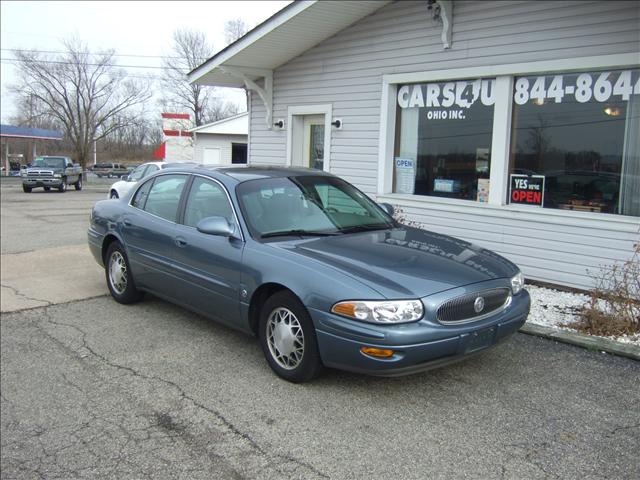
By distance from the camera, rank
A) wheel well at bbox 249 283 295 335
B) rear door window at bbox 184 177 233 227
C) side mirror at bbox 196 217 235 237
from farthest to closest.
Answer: rear door window at bbox 184 177 233 227 → side mirror at bbox 196 217 235 237 → wheel well at bbox 249 283 295 335

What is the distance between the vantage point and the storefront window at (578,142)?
651cm

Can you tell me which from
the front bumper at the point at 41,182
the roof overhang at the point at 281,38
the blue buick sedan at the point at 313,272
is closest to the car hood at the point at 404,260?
the blue buick sedan at the point at 313,272

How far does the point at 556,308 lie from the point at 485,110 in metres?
2.92

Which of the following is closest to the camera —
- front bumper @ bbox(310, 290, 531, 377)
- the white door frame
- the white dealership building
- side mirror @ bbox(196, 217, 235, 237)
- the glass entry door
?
front bumper @ bbox(310, 290, 531, 377)

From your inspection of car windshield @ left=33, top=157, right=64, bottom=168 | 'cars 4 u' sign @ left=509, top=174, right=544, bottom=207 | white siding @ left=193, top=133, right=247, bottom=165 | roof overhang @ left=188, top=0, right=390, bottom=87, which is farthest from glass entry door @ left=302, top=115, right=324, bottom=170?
car windshield @ left=33, top=157, right=64, bottom=168

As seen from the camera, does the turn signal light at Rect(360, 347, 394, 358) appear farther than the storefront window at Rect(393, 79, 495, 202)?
No

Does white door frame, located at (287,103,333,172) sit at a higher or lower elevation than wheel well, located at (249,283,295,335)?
higher

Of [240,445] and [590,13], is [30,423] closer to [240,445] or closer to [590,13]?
[240,445]

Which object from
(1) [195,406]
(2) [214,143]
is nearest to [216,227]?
(1) [195,406]

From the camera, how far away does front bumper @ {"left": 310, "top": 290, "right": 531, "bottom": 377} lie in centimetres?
368

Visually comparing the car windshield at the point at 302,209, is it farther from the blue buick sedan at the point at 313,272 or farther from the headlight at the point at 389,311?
the headlight at the point at 389,311

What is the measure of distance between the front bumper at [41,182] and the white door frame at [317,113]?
2365 centimetres

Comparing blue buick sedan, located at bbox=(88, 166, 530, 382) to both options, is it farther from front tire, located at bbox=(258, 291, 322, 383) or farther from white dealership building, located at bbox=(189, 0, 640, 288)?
white dealership building, located at bbox=(189, 0, 640, 288)

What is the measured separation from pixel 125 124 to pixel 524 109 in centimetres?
5149
